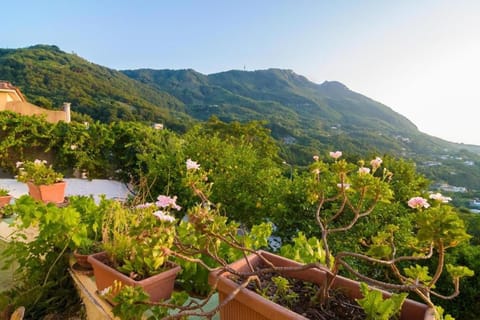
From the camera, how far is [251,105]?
193 ft

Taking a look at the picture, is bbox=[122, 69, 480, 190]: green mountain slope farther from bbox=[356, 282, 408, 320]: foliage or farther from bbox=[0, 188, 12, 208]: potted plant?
bbox=[356, 282, 408, 320]: foliage

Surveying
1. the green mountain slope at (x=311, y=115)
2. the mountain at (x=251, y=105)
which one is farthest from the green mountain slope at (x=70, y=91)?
the green mountain slope at (x=311, y=115)

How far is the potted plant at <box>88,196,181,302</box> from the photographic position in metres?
1.17

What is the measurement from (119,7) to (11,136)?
24.1 ft

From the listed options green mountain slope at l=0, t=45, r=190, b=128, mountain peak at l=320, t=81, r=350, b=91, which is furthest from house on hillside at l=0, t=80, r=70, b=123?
mountain peak at l=320, t=81, r=350, b=91

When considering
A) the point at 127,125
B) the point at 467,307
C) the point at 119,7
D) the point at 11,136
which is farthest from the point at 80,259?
the point at 119,7

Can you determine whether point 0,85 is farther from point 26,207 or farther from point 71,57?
point 71,57

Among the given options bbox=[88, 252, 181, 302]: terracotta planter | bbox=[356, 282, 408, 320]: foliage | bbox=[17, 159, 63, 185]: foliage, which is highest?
bbox=[356, 282, 408, 320]: foliage

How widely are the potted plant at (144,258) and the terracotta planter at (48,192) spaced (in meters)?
2.88

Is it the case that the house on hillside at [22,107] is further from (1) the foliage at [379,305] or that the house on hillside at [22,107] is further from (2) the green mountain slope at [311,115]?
(2) the green mountain slope at [311,115]

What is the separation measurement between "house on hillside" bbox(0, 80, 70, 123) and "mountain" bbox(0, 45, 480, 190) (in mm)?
9545

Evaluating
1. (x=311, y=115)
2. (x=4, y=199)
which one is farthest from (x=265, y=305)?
(x=311, y=115)

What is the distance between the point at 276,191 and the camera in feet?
10.4

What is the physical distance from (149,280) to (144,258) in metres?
0.10
